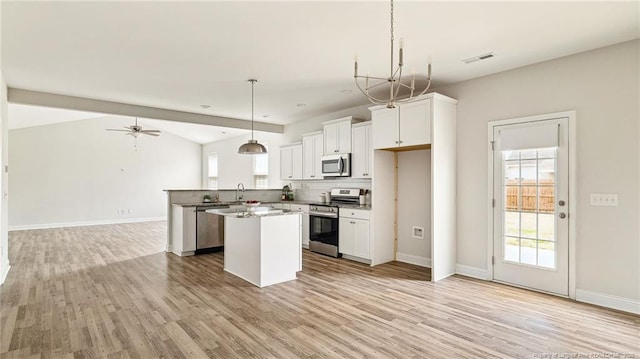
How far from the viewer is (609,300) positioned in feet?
11.2

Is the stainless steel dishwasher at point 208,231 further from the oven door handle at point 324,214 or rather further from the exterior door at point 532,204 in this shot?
the exterior door at point 532,204

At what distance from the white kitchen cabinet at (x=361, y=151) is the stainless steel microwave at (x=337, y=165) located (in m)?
0.09

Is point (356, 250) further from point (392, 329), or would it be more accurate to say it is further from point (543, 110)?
point (543, 110)

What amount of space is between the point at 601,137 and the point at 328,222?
3806mm

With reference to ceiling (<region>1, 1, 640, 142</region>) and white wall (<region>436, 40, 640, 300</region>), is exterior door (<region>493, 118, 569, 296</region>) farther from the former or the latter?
ceiling (<region>1, 1, 640, 142</region>)

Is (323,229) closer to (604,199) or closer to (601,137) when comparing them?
(604,199)

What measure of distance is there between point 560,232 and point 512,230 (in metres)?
0.52

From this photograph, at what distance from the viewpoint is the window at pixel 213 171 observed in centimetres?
1195

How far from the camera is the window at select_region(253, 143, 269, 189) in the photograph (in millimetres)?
9508

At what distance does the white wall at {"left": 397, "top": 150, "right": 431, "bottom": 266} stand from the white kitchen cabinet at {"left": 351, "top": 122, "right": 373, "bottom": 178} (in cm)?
51

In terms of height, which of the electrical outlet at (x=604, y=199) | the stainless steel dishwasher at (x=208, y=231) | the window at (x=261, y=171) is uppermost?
the window at (x=261, y=171)

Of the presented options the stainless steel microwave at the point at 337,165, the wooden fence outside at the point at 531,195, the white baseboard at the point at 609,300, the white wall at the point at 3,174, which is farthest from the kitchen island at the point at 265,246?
the white baseboard at the point at 609,300

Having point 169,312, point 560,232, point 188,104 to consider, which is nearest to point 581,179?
point 560,232

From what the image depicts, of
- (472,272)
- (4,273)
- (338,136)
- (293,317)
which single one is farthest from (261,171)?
(293,317)
